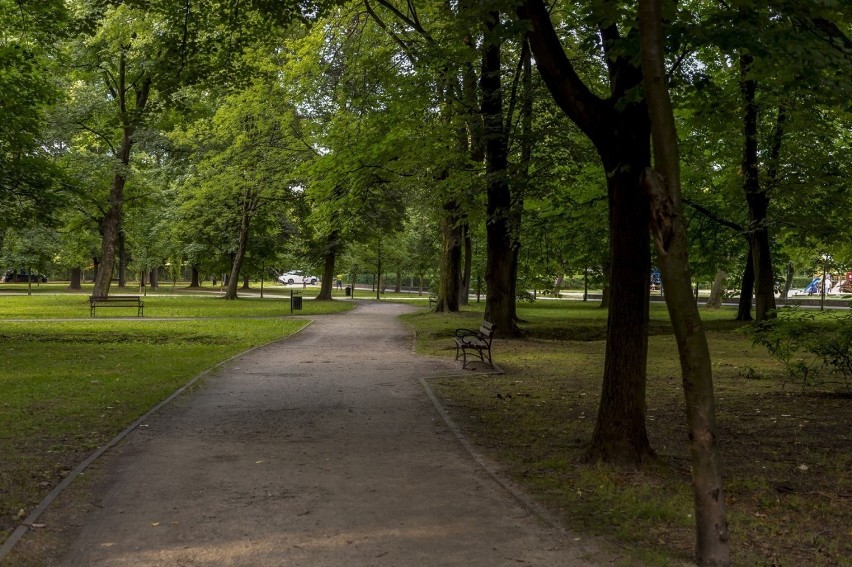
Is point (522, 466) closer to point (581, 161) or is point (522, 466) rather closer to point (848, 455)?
point (848, 455)

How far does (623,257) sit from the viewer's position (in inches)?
267

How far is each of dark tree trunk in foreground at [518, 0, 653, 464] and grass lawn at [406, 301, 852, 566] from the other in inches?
13.3

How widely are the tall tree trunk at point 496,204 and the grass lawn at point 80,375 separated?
19.1 ft

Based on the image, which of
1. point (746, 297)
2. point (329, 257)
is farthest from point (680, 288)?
point (329, 257)

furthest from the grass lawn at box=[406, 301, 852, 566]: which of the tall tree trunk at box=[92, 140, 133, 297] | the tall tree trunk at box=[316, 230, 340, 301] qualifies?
the tall tree trunk at box=[316, 230, 340, 301]

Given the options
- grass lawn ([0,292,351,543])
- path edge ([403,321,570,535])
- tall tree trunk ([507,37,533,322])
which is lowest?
grass lawn ([0,292,351,543])

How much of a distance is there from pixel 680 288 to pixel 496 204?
1386 centimetres

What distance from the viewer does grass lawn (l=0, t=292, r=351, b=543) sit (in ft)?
22.2

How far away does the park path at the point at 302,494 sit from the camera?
464 centimetres

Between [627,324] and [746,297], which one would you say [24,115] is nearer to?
[627,324]

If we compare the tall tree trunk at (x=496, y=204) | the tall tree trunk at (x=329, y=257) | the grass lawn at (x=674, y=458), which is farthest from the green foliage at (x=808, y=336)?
the tall tree trunk at (x=329, y=257)

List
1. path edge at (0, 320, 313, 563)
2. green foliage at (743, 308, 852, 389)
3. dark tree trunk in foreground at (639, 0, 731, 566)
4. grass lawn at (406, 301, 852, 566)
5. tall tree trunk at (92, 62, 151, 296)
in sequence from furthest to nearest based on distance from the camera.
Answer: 1. tall tree trunk at (92, 62, 151, 296)
2. green foliage at (743, 308, 852, 389)
3. grass lawn at (406, 301, 852, 566)
4. path edge at (0, 320, 313, 563)
5. dark tree trunk in foreground at (639, 0, 731, 566)

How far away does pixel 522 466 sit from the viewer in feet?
22.6

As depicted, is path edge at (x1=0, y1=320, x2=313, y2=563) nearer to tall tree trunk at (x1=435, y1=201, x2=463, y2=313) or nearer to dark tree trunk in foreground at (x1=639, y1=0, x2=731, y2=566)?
dark tree trunk in foreground at (x1=639, y1=0, x2=731, y2=566)
